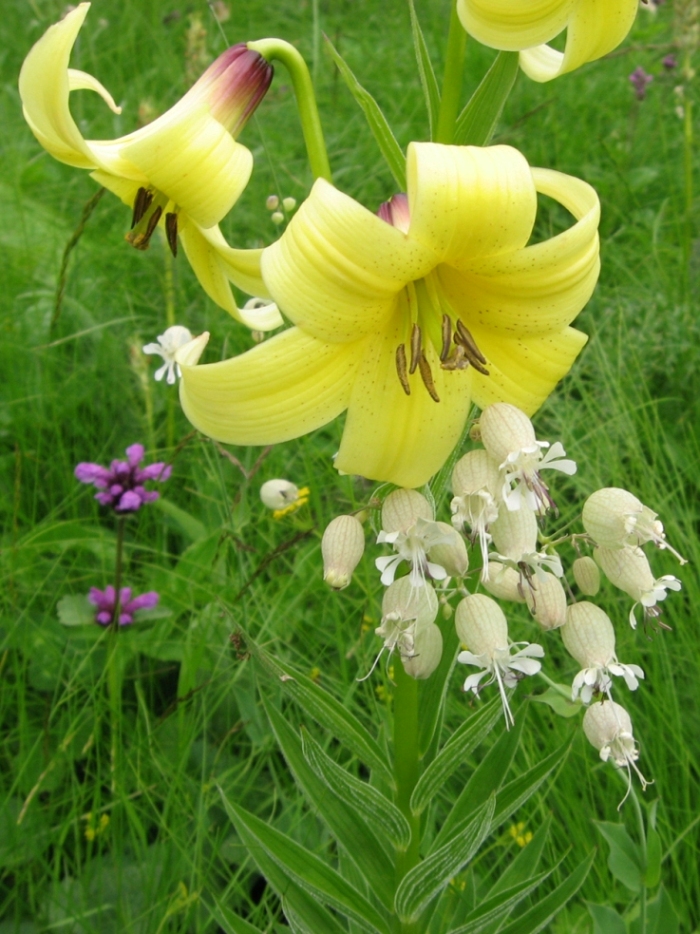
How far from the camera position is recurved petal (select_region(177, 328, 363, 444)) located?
3.34 ft

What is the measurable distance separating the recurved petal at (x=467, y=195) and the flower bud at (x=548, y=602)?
40 cm

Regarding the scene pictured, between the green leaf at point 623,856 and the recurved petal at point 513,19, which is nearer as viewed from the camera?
the recurved petal at point 513,19

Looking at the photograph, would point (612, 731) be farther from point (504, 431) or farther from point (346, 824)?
point (346, 824)

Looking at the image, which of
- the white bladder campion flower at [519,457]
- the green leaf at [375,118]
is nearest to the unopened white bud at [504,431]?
the white bladder campion flower at [519,457]

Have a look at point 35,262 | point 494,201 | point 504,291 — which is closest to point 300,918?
point 504,291

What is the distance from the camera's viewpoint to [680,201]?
3.37 metres

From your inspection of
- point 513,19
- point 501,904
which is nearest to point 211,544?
point 501,904

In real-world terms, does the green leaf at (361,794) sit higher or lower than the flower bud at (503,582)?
lower

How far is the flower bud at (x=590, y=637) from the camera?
112 centimetres

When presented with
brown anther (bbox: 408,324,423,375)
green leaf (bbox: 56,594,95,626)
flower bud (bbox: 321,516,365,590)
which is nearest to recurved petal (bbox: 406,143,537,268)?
brown anther (bbox: 408,324,423,375)

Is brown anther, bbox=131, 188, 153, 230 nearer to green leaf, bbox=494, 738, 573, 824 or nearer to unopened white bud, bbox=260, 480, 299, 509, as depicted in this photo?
unopened white bud, bbox=260, 480, 299, 509

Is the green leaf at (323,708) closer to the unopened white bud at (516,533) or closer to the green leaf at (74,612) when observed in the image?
the unopened white bud at (516,533)

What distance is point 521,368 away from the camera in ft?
3.81

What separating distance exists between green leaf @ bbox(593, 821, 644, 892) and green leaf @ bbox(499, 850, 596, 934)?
0.03 metres
